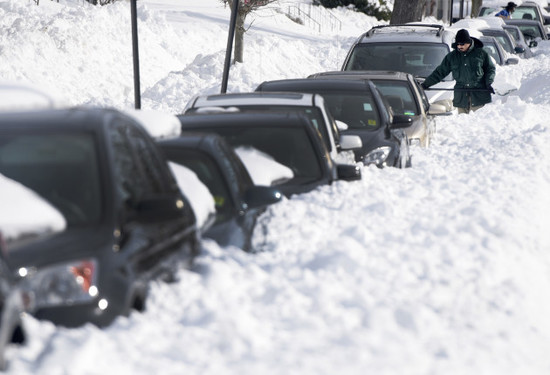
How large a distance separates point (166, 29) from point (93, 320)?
3092 cm

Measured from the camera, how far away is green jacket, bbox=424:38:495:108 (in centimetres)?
1817

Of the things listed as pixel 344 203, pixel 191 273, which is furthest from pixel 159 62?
pixel 191 273

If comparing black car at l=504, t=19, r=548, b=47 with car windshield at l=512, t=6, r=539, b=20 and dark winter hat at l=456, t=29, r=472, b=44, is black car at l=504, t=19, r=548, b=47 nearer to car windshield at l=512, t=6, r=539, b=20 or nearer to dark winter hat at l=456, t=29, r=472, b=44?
car windshield at l=512, t=6, r=539, b=20

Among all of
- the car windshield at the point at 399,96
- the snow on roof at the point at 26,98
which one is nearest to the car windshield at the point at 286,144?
the snow on roof at the point at 26,98

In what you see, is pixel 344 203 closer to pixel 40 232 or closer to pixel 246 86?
pixel 40 232

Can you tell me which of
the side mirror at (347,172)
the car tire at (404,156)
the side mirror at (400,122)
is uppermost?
the side mirror at (347,172)

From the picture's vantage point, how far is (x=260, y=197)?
7062 mm

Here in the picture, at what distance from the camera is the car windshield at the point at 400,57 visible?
19.3 metres

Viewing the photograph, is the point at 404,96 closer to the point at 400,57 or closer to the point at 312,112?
the point at 400,57

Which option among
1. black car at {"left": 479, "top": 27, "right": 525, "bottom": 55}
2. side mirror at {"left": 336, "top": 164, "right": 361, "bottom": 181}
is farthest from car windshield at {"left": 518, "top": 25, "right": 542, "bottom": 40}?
side mirror at {"left": 336, "top": 164, "right": 361, "bottom": 181}

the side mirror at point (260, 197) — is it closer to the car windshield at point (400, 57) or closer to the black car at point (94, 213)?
the black car at point (94, 213)

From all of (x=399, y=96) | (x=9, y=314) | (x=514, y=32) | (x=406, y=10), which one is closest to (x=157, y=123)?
(x=9, y=314)

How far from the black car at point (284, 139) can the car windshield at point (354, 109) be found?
11.6ft

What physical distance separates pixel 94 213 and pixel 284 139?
394 cm
